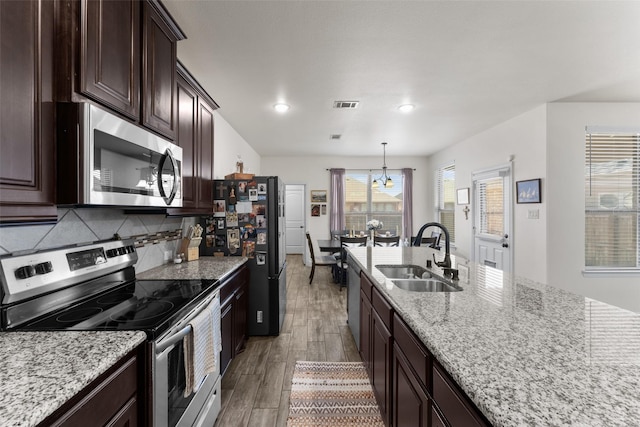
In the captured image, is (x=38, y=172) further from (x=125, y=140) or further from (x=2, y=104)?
(x=125, y=140)

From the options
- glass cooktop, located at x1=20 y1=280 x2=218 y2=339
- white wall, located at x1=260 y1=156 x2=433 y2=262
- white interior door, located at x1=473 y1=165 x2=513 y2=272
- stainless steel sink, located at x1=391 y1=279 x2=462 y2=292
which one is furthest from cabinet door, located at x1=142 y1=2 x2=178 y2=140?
white wall, located at x1=260 y1=156 x2=433 y2=262

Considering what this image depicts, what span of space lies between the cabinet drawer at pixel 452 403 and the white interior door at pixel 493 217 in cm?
402

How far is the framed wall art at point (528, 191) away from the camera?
146 inches

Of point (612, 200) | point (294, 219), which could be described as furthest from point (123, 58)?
point (294, 219)

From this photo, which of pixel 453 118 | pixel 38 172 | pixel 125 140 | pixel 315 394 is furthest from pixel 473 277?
pixel 453 118

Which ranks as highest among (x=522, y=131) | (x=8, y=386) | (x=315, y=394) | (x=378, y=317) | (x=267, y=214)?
(x=522, y=131)

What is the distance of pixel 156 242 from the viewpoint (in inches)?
93.7

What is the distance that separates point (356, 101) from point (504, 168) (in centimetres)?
258

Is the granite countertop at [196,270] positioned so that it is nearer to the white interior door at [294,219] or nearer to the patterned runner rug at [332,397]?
the patterned runner rug at [332,397]

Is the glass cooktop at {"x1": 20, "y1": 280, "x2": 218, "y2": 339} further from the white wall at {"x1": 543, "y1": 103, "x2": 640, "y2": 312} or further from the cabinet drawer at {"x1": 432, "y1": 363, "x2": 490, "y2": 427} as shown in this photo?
the white wall at {"x1": 543, "y1": 103, "x2": 640, "y2": 312}

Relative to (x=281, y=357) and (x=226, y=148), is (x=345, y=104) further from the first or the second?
(x=281, y=357)

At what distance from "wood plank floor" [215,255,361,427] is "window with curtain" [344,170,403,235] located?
316 cm

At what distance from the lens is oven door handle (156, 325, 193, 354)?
1160mm

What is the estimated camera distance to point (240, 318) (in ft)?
8.61
